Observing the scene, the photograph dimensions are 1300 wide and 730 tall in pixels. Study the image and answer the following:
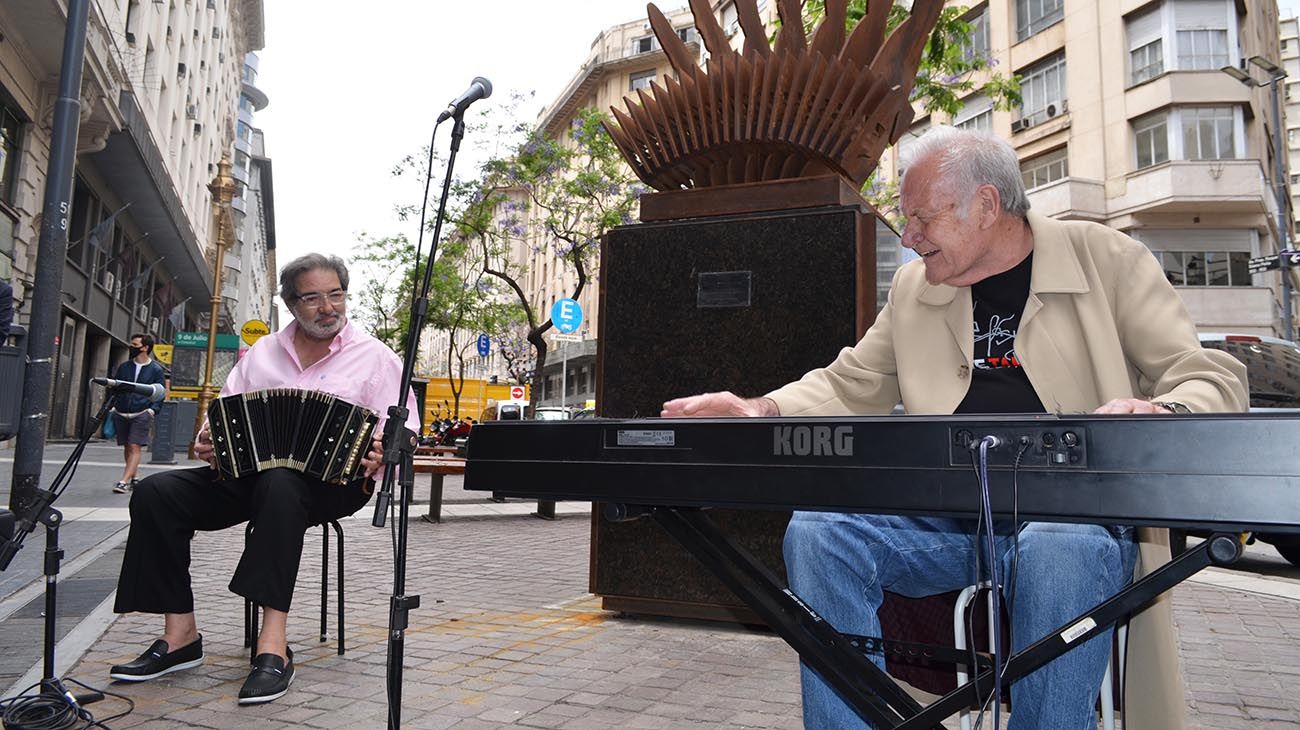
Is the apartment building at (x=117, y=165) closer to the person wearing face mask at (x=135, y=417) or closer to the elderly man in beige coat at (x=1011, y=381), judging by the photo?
the person wearing face mask at (x=135, y=417)

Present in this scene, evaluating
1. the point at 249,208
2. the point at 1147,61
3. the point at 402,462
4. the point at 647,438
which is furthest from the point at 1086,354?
the point at 249,208

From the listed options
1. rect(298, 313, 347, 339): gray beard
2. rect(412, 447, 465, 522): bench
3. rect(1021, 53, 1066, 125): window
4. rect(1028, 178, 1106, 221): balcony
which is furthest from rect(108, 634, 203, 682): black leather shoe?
rect(1021, 53, 1066, 125): window

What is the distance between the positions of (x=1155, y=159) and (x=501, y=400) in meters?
28.2

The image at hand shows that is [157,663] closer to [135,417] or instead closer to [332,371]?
[332,371]

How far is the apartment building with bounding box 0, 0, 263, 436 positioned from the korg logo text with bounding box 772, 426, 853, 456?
16851 millimetres

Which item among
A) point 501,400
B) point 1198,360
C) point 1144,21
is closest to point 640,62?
point 501,400

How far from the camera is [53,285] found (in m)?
5.75

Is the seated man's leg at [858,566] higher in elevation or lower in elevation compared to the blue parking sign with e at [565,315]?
lower

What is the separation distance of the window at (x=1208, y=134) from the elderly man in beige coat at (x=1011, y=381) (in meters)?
28.6

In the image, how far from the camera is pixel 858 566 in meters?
1.96

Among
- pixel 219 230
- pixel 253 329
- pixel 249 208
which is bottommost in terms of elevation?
pixel 253 329

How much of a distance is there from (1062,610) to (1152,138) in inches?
1172

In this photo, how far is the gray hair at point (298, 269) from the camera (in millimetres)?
3855

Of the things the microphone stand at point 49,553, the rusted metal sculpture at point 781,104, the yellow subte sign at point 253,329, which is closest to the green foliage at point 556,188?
the yellow subte sign at point 253,329
